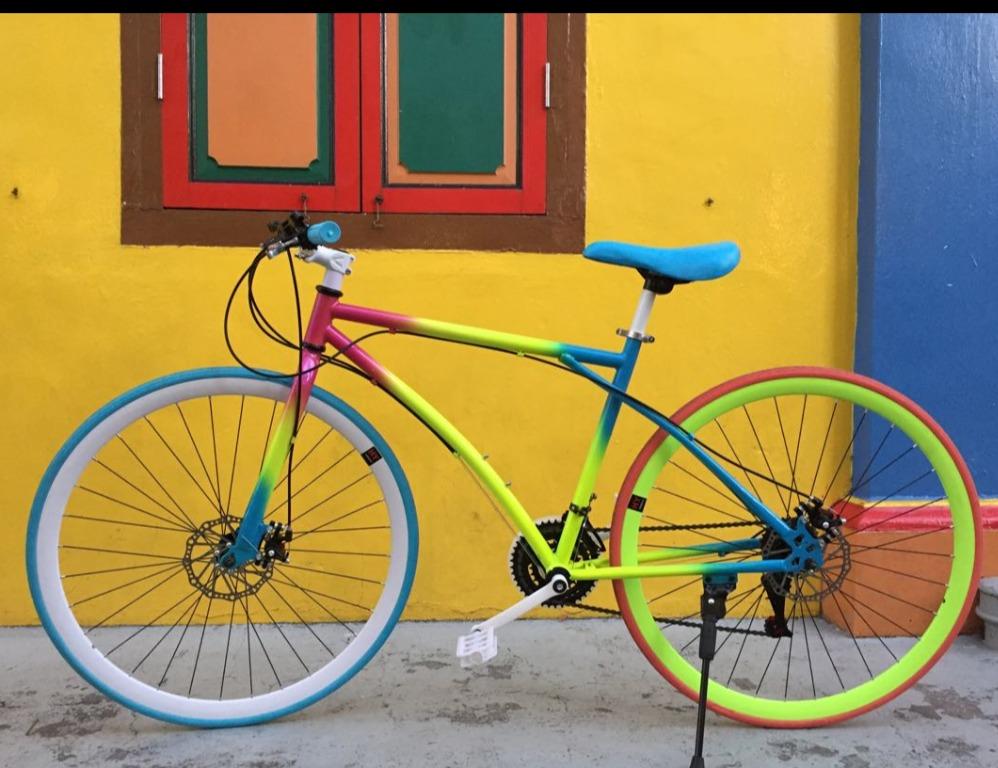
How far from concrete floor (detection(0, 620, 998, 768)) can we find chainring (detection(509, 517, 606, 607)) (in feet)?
1.20

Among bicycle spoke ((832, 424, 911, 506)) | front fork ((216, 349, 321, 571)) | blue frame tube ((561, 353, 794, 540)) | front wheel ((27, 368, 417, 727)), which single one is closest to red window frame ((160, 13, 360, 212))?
front wheel ((27, 368, 417, 727))

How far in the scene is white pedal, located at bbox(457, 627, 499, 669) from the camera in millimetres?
2309

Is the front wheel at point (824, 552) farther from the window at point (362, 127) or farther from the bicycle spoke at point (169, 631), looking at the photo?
the bicycle spoke at point (169, 631)

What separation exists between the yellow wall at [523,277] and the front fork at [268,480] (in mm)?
740

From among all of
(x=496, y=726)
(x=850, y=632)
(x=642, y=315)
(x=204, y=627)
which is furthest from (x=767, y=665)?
(x=204, y=627)

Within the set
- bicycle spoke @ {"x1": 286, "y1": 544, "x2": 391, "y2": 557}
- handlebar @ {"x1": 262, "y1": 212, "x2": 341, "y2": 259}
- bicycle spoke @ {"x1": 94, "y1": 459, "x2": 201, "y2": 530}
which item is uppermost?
handlebar @ {"x1": 262, "y1": 212, "x2": 341, "y2": 259}

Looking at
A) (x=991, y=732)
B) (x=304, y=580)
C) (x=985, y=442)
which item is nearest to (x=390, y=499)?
(x=304, y=580)

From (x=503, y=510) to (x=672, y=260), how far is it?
0.78 meters

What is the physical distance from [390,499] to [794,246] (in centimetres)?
171

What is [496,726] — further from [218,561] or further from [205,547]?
[205,547]

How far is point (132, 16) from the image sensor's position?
3.04 meters

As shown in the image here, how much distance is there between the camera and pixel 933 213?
3.10m

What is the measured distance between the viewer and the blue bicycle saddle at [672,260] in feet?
7.54

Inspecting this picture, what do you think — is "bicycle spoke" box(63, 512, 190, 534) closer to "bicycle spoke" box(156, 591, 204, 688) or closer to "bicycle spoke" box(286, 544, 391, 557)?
"bicycle spoke" box(156, 591, 204, 688)
